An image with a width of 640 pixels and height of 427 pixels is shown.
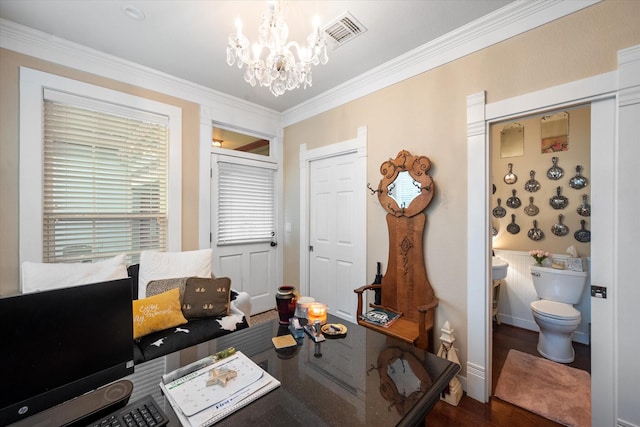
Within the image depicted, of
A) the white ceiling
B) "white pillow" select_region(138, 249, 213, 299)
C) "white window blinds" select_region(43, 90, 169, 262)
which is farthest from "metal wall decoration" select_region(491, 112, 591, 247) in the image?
"white window blinds" select_region(43, 90, 169, 262)

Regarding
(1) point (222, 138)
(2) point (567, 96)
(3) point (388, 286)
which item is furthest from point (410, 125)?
(1) point (222, 138)

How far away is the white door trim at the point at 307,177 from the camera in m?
2.78

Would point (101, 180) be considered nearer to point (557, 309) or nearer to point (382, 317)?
point (382, 317)

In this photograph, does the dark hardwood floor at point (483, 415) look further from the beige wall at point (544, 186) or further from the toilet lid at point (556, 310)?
the beige wall at point (544, 186)

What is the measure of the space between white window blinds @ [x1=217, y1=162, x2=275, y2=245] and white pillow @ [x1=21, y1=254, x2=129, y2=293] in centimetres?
128

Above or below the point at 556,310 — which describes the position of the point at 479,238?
above

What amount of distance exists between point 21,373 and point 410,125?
266cm

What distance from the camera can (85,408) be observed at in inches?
33.3

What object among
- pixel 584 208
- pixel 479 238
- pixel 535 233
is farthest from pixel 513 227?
pixel 479 238

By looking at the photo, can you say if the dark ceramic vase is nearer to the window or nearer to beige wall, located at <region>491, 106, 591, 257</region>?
the window

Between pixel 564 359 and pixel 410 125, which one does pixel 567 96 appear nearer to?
pixel 410 125

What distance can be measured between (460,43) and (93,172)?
3344 mm

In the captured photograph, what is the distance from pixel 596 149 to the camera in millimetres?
1574

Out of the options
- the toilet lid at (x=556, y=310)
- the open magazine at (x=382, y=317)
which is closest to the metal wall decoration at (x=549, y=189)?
the toilet lid at (x=556, y=310)
